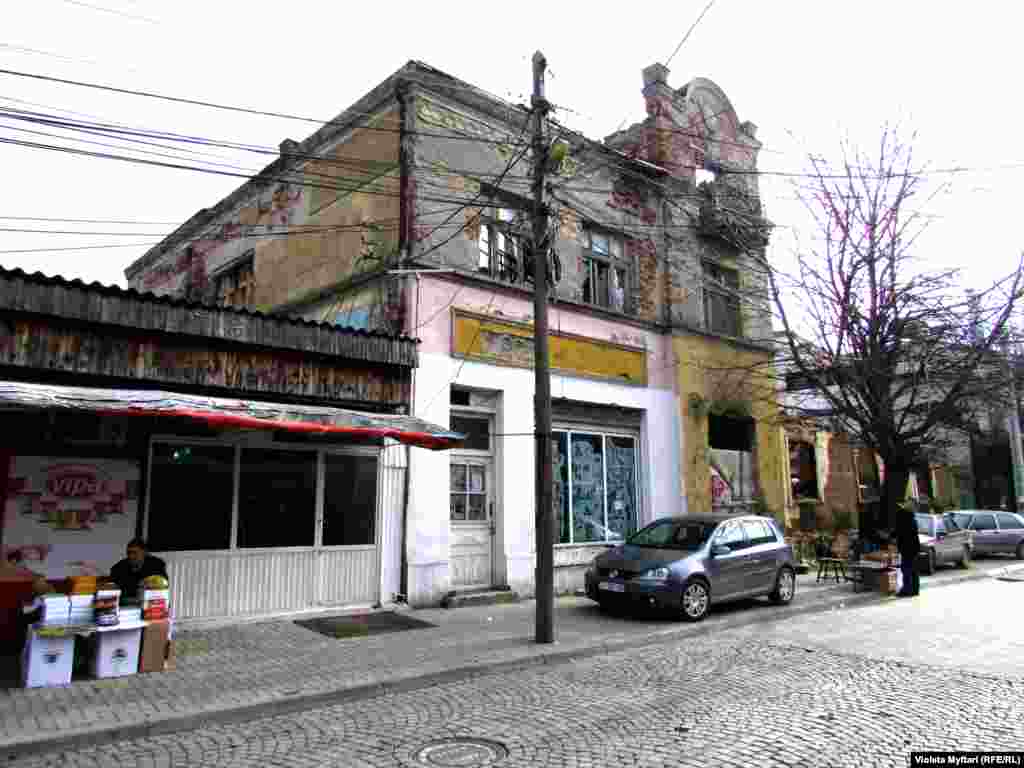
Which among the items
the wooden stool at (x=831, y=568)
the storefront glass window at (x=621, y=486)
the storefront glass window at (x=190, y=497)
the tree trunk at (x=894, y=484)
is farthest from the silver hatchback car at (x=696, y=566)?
the tree trunk at (x=894, y=484)

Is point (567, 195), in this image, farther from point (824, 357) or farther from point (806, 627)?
point (806, 627)

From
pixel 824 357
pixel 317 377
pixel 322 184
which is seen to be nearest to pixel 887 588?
pixel 824 357

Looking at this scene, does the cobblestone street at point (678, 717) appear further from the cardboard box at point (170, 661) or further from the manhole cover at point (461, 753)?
the cardboard box at point (170, 661)

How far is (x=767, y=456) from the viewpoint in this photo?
19.0 meters

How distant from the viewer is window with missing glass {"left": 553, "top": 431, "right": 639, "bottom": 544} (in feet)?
46.8

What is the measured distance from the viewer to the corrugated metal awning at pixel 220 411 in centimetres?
721

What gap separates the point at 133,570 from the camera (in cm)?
801

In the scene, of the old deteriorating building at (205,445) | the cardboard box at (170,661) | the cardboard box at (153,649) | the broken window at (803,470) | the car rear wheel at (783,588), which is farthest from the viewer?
the broken window at (803,470)

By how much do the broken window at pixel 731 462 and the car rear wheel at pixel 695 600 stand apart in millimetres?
6401

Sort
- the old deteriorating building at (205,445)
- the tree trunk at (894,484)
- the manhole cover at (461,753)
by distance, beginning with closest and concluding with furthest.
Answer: the manhole cover at (461,753) < the old deteriorating building at (205,445) < the tree trunk at (894,484)

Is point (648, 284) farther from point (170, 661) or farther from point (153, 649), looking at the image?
point (153, 649)

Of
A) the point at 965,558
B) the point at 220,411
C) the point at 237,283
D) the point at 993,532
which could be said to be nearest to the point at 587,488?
the point at 220,411

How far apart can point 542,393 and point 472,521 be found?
13.3 ft

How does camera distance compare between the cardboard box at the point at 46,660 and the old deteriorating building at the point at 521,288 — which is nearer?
the cardboard box at the point at 46,660
